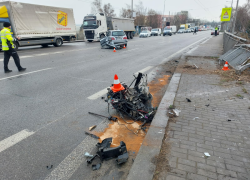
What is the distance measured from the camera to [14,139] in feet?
10.6

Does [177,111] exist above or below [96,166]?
above

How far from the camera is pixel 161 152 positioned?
2.73m

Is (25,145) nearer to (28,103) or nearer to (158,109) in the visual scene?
(28,103)

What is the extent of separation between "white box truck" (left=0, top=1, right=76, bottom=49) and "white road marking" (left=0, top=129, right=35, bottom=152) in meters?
15.3

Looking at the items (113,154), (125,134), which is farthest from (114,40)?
(113,154)

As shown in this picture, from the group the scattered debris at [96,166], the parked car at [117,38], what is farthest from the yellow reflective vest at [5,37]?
the parked car at [117,38]

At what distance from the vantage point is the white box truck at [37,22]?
15382 mm

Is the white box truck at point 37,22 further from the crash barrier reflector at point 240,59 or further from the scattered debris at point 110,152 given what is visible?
the scattered debris at point 110,152

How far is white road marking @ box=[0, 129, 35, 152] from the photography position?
306cm

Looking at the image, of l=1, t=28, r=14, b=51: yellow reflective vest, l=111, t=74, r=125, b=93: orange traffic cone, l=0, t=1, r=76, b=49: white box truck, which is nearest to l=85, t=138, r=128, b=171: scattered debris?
l=111, t=74, r=125, b=93: orange traffic cone

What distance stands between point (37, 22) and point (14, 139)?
17352 mm

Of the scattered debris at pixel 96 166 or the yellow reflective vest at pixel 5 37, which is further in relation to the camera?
the yellow reflective vest at pixel 5 37

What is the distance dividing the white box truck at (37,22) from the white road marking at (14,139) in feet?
50.1

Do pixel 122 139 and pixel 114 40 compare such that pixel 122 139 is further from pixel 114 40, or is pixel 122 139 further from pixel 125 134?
pixel 114 40
